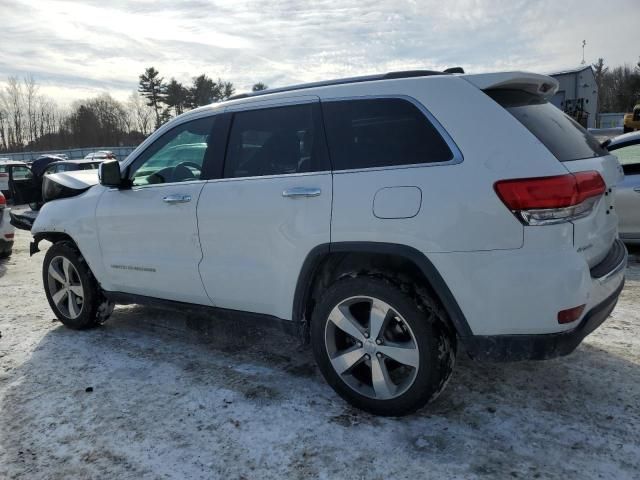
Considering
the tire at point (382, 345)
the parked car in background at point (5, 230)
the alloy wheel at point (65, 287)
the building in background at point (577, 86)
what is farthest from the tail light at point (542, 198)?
the building in background at point (577, 86)

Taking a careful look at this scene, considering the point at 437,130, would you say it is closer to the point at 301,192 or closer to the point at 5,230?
the point at 301,192

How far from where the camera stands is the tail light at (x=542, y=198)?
2342 millimetres

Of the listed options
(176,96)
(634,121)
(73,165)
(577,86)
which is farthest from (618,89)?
(73,165)

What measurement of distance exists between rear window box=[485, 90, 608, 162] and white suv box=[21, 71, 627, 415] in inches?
0.6

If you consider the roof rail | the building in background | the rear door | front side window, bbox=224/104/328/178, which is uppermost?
the building in background

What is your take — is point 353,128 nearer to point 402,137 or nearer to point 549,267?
point 402,137

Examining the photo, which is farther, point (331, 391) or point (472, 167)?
point (331, 391)

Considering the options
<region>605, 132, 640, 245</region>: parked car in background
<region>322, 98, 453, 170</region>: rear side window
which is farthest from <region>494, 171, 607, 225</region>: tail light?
<region>605, 132, 640, 245</region>: parked car in background

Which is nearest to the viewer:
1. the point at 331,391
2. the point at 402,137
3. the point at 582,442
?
the point at 582,442

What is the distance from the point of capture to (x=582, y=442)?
2557 millimetres

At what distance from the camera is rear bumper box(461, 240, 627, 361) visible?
2441mm

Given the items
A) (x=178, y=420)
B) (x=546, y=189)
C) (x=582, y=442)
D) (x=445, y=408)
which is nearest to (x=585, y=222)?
(x=546, y=189)

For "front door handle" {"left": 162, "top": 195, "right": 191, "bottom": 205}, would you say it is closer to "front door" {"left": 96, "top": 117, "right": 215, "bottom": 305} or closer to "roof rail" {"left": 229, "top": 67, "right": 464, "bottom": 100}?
"front door" {"left": 96, "top": 117, "right": 215, "bottom": 305}

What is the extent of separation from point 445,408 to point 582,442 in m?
0.71
